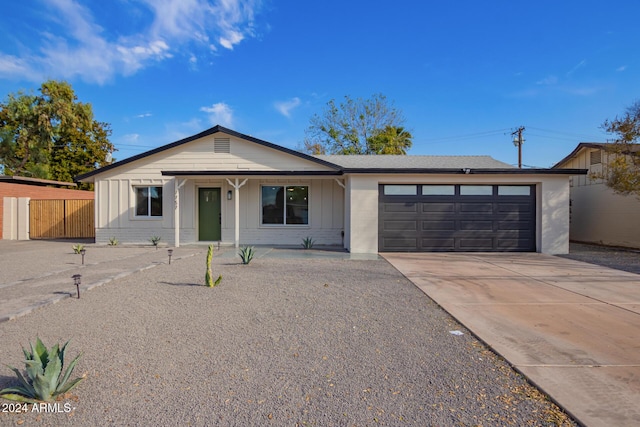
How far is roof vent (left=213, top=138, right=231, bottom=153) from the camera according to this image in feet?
44.3

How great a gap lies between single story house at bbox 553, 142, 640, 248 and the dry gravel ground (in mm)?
12907

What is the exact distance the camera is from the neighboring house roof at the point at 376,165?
37.2 ft

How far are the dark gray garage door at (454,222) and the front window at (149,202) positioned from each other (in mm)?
8584

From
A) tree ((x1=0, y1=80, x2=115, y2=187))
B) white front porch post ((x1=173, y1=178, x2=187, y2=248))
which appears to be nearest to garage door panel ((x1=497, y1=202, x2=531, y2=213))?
white front porch post ((x1=173, y1=178, x2=187, y2=248))

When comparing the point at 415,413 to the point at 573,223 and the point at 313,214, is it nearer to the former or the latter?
the point at 313,214

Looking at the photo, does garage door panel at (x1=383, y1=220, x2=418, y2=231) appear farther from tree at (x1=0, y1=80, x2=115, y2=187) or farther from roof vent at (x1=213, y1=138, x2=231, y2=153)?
tree at (x1=0, y1=80, x2=115, y2=187)

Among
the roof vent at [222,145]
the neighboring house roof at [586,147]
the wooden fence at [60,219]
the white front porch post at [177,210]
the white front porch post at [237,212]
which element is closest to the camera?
the neighboring house roof at [586,147]

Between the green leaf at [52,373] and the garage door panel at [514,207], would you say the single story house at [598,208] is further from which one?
the green leaf at [52,373]

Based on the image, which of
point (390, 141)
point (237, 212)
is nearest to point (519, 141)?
point (390, 141)

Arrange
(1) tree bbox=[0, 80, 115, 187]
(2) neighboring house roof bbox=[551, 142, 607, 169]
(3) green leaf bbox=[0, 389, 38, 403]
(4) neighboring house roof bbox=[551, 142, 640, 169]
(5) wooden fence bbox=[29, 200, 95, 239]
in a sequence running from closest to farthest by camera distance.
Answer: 1. (3) green leaf bbox=[0, 389, 38, 403]
2. (4) neighboring house roof bbox=[551, 142, 640, 169]
3. (2) neighboring house roof bbox=[551, 142, 607, 169]
4. (5) wooden fence bbox=[29, 200, 95, 239]
5. (1) tree bbox=[0, 80, 115, 187]

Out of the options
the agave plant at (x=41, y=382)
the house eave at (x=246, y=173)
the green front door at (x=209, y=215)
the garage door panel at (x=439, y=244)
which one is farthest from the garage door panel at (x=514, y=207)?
the agave plant at (x=41, y=382)

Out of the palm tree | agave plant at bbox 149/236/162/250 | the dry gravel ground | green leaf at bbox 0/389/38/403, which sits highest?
the palm tree

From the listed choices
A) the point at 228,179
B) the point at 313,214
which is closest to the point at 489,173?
the point at 313,214

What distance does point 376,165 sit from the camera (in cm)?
1427
